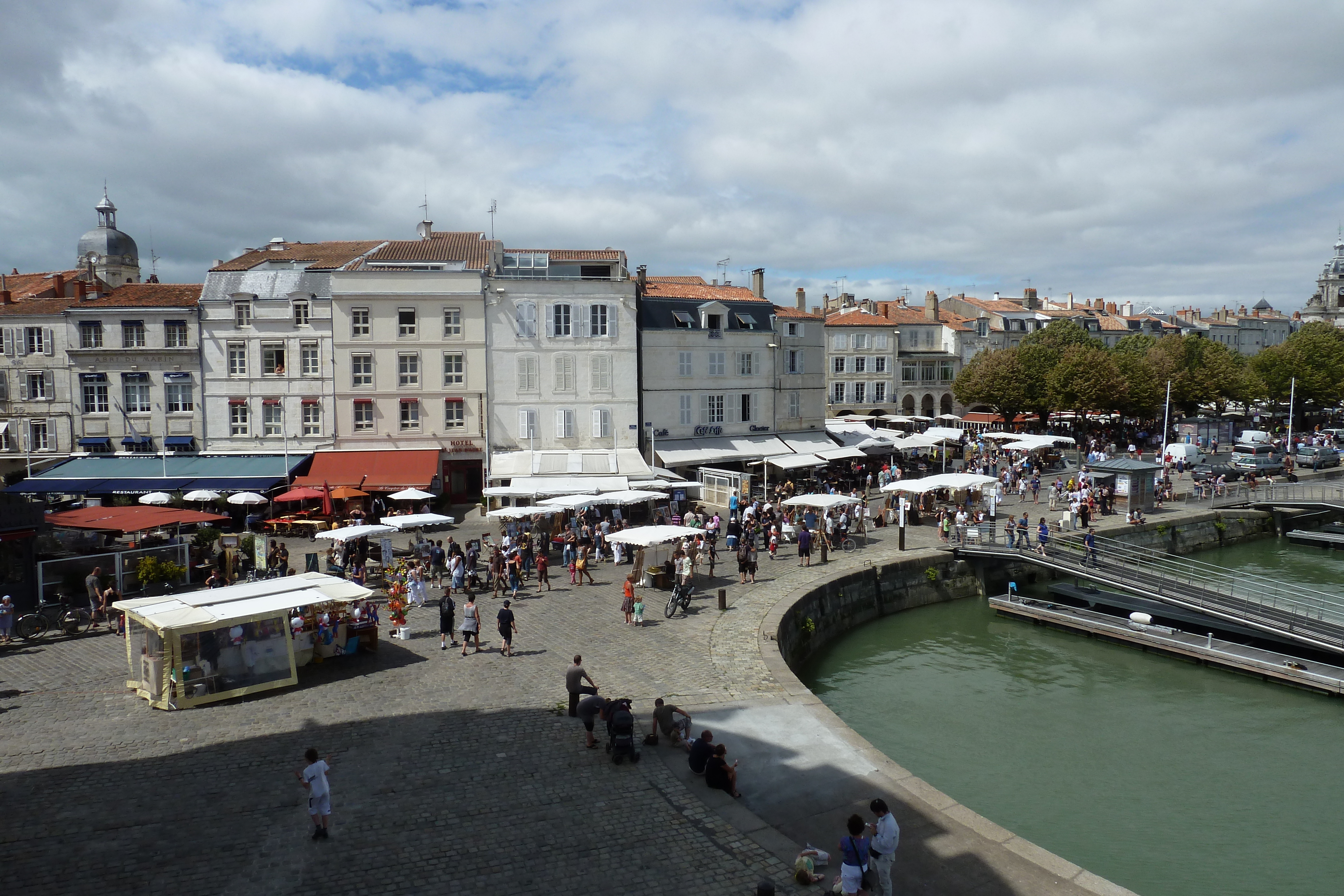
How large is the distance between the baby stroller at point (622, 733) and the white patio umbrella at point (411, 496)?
16927 millimetres

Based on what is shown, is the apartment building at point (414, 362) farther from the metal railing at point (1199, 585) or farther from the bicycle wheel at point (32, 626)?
the metal railing at point (1199, 585)

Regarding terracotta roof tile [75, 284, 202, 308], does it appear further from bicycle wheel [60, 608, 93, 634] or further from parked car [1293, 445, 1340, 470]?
parked car [1293, 445, 1340, 470]

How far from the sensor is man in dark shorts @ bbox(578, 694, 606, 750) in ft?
38.2

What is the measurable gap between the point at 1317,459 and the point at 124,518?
51.5m

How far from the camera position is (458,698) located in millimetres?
Answer: 13594

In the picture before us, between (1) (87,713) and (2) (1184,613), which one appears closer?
(1) (87,713)

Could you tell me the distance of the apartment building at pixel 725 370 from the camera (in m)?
36.4

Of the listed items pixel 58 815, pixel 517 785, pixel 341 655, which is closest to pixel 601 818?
pixel 517 785

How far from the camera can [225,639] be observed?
13.7 m

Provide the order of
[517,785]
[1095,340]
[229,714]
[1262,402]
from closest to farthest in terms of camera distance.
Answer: [517,785]
[229,714]
[1095,340]
[1262,402]

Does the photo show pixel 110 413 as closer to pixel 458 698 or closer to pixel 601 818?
pixel 458 698

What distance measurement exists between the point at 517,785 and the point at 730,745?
2.91 m

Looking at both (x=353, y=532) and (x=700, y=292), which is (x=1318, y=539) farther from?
(x=353, y=532)

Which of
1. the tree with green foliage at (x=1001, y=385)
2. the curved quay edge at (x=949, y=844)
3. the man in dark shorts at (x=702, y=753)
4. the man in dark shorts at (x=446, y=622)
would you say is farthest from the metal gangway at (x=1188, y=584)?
the tree with green foliage at (x=1001, y=385)
